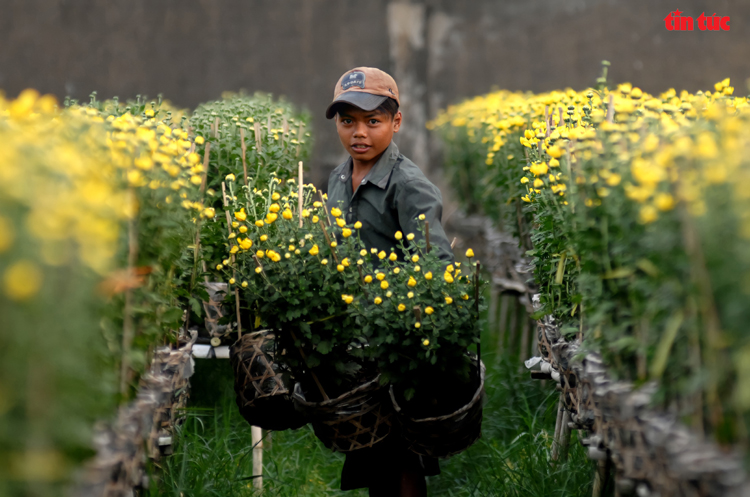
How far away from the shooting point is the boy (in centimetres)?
291

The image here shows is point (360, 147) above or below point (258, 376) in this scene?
above

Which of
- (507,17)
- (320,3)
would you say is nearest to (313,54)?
(320,3)

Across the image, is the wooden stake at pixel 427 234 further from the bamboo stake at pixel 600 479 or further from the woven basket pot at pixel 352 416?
the bamboo stake at pixel 600 479

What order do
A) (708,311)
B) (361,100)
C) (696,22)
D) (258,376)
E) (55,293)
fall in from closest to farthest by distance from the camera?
1. (55,293)
2. (708,311)
3. (258,376)
4. (361,100)
5. (696,22)

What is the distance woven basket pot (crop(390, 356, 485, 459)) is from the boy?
0.26m

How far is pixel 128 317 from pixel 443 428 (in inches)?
47.9

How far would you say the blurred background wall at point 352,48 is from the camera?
7.98 metres

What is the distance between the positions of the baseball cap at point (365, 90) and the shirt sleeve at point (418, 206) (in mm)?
352

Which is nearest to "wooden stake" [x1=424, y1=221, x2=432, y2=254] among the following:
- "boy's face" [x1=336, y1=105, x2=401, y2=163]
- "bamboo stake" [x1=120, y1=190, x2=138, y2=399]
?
"boy's face" [x1=336, y1=105, x2=401, y2=163]

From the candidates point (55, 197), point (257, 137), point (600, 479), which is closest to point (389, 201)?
point (257, 137)

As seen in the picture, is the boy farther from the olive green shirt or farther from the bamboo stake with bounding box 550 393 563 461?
the bamboo stake with bounding box 550 393 563 461

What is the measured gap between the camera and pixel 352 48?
29.2 feet

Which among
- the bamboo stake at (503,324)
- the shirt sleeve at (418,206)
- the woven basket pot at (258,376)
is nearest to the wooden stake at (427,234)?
the shirt sleeve at (418,206)

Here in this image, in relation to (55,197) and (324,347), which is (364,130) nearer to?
(324,347)
